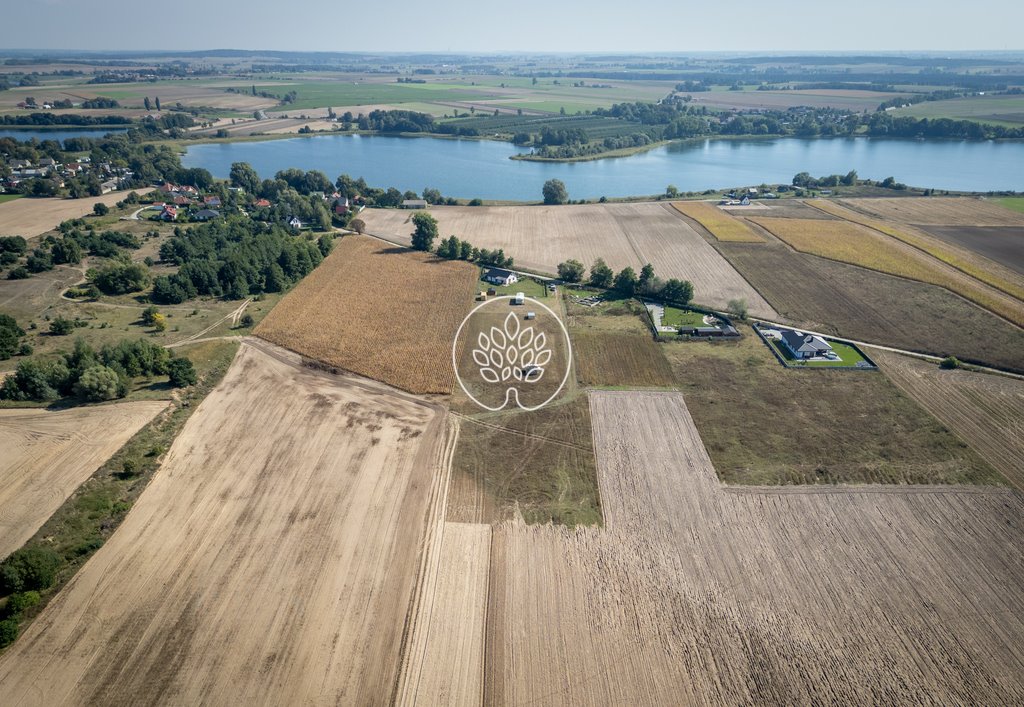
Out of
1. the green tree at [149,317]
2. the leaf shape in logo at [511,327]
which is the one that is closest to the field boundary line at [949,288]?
the leaf shape in logo at [511,327]

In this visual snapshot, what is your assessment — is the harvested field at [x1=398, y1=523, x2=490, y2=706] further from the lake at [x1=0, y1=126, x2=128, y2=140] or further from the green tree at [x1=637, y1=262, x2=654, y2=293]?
the lake at [x1=0, y1=126, x2=128, y2=140]

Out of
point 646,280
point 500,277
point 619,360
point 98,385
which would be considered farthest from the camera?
point 500,277

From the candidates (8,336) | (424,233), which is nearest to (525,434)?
(424,233)

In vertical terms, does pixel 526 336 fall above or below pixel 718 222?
below

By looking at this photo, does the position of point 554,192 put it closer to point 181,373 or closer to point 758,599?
point 181,373

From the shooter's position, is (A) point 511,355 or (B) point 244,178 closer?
(A) point 511,355

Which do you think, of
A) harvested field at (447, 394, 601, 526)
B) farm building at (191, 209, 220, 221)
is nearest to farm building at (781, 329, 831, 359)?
harvested field at (447, 394, 601, 526)
